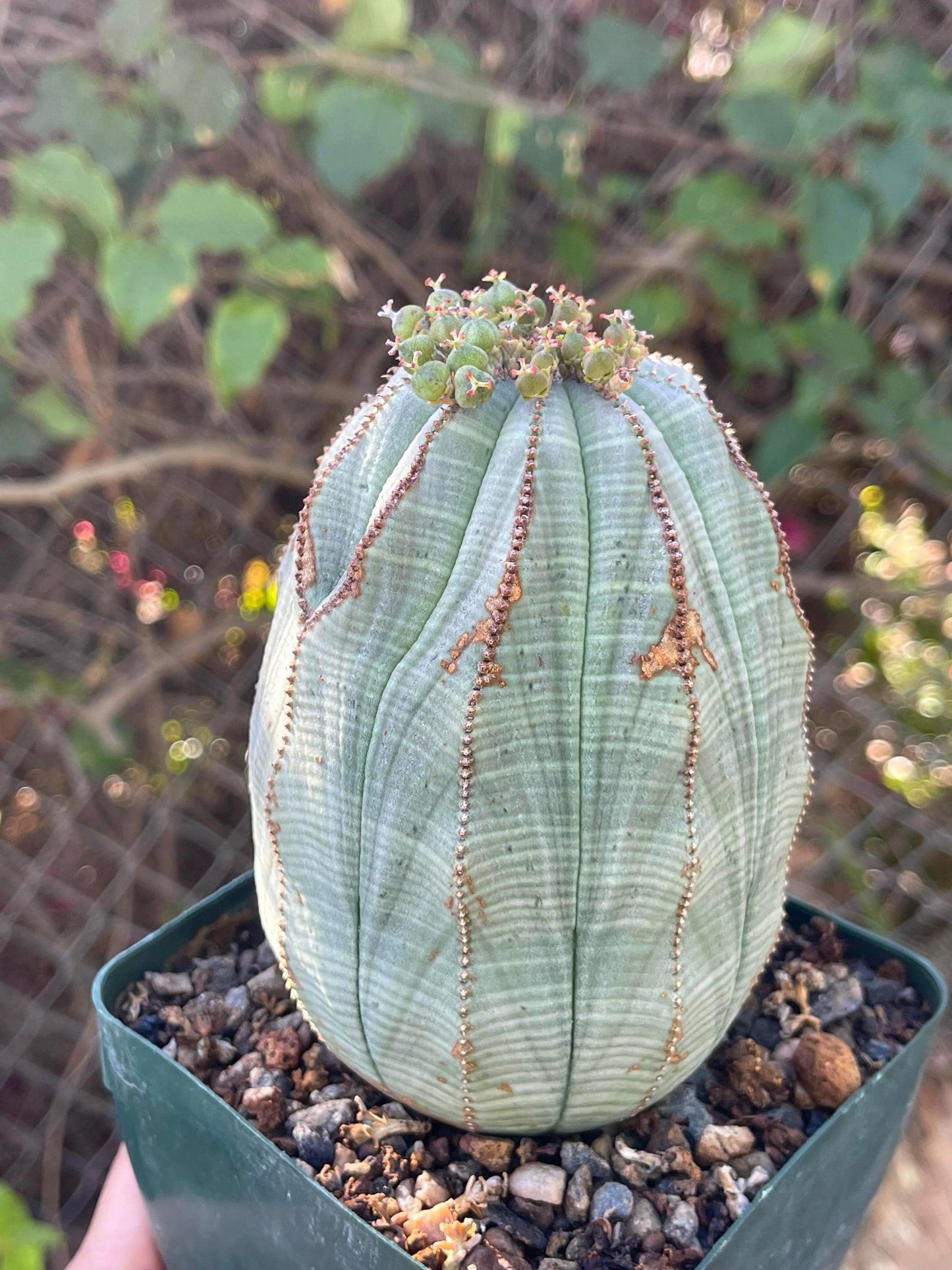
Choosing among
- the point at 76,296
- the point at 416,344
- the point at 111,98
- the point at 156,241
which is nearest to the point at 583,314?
the point at 416,344

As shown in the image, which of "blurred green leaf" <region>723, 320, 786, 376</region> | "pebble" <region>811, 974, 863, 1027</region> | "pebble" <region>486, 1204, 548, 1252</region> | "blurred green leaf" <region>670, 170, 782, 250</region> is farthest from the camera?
"blurred green leaf" <region>723, 320, 786, 376</region>

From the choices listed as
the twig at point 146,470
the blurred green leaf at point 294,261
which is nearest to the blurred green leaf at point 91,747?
the twig at point 146,470

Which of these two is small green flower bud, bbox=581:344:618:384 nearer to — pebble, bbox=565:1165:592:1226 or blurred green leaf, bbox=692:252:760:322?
pebble, bbox=565:1165:592:1226

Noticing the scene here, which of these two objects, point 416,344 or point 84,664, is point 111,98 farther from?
point 416,344

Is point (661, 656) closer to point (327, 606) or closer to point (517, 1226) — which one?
point (327, 606)

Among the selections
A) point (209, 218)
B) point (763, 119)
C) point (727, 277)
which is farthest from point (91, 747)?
point (763, 119)

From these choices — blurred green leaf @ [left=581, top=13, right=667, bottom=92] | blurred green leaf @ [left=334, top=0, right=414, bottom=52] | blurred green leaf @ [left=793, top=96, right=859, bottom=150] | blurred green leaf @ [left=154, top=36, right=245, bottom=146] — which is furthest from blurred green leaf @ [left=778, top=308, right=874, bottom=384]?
blurred green leaf @ [left=154, top=36, right=245, bottom=146]

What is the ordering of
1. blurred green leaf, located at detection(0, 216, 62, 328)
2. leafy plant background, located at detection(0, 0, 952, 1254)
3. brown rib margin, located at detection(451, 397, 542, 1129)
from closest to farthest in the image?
1. brown rib margin, located at detection(451, 397, 542, 1129)
2. blurred green leaf, located at detection(0, 216, 62, 328)
3. leafy plant background, located at detection(0, 0, 952, 1254)
